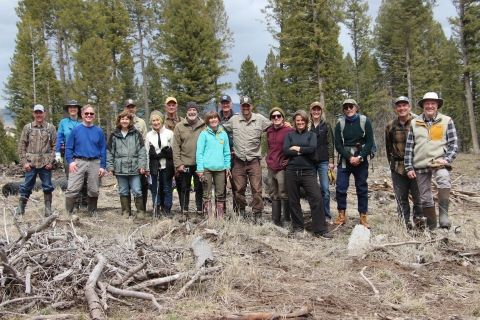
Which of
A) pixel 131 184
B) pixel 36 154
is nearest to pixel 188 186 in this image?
pixel 131 184

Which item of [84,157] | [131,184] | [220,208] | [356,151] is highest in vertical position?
[84,157]

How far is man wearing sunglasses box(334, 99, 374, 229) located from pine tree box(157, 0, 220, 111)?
18.8m

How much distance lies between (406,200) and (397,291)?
3033 mm

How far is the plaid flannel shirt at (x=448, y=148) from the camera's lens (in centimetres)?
540

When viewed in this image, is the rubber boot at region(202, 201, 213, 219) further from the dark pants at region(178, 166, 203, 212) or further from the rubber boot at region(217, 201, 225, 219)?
the dark pants at region(178, 166, 203, 212)

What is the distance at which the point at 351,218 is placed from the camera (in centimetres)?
712

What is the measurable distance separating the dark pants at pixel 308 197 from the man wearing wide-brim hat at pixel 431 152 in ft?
4.83

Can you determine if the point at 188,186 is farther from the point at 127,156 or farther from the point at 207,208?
the point at 127,156

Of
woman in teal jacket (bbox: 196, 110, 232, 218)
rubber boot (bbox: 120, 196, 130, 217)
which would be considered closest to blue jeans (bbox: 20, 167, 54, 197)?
rubber boot (bbox: 120, 196, 130, 217)

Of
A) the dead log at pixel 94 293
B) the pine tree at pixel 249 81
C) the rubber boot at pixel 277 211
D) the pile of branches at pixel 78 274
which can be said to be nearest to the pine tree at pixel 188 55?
the pine tree at pixel 249 81

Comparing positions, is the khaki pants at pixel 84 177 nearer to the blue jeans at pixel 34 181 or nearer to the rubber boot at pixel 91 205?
the rubber boot at pixel 91 205

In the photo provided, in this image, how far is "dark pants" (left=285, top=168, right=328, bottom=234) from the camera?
19.2ft

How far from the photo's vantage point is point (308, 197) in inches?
234

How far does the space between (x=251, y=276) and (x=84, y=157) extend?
4564 mm
